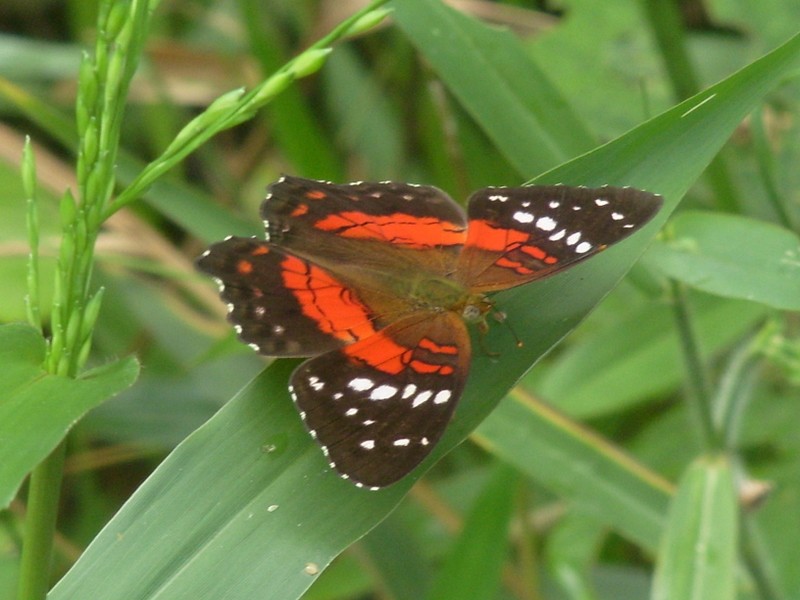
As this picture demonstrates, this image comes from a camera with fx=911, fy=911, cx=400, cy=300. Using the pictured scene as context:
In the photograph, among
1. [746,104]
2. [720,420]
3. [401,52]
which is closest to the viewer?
[746,104]

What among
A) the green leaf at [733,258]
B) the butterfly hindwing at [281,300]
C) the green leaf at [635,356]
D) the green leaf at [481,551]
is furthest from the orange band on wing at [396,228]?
the green leaf at [635,356]

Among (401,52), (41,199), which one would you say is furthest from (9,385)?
(401,52)

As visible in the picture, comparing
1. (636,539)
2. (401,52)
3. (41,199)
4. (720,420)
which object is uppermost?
(41,199)

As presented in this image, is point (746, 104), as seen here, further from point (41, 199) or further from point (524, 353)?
point (41, 199)

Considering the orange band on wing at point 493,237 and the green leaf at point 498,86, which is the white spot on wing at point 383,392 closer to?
the orange band on wing at point 493,237

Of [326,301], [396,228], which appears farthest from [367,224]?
[326,301]

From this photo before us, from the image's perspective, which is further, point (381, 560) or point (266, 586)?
point (381, 560)

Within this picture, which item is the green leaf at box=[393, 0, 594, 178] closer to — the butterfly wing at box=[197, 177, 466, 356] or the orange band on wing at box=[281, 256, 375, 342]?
the butterfly wing at box=[197, 177, 466, 356]
